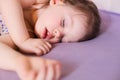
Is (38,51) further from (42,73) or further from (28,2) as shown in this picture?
(28,2)

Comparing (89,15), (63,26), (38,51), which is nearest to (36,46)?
(38,51)

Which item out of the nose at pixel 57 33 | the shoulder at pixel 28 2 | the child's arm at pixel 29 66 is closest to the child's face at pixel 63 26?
the nose at pixel 57 33

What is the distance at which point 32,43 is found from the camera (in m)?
0.90

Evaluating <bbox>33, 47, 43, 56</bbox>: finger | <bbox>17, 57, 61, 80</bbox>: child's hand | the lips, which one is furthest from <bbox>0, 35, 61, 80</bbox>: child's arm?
the lips

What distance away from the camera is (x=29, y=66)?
2.33 feet

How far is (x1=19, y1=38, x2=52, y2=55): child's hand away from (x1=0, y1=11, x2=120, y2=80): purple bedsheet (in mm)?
22

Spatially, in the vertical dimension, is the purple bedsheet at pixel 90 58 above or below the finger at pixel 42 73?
below

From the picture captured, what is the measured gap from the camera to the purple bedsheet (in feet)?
2.44

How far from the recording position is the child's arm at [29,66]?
683 millimetres

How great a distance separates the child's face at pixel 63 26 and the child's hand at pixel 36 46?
0.21 ft

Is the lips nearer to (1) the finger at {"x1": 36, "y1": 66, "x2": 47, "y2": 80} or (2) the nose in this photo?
(2) the nose

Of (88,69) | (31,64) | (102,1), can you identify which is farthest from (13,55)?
(102,1)

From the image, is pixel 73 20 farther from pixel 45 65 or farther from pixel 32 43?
pixel 45 65

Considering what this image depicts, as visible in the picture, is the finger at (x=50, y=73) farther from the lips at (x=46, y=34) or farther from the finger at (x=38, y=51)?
the lips at (x=46, y=34)
